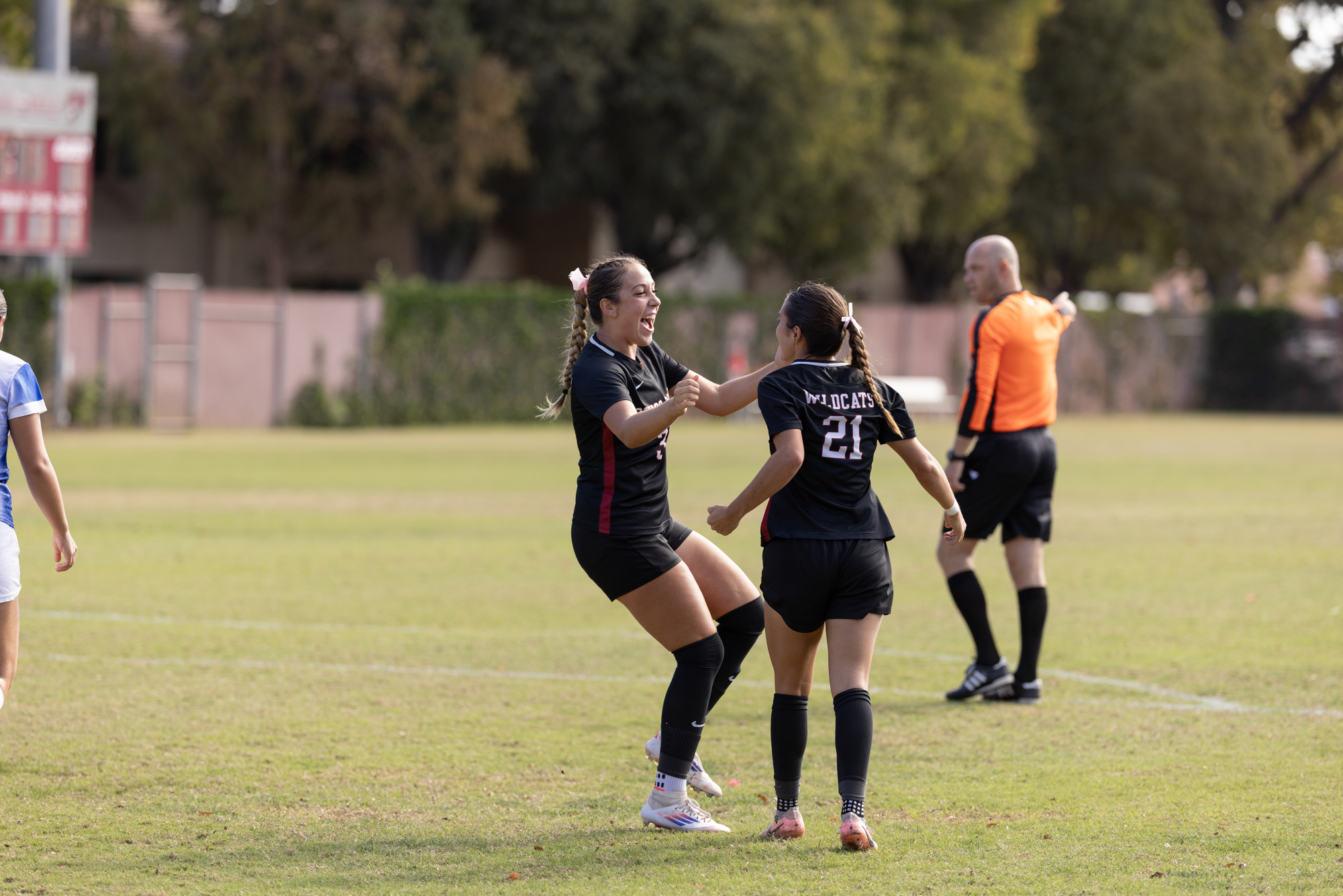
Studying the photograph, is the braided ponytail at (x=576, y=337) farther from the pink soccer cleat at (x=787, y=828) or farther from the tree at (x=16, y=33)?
the tree at (x=16, y=33)

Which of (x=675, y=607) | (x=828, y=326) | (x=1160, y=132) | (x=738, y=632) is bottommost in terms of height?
(x=738, y=632)

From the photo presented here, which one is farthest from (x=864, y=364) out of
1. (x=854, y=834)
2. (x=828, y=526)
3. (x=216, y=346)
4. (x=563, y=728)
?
(x=216, y=346)

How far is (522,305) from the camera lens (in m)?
33.1

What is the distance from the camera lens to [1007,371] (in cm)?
805

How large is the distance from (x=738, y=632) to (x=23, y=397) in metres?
2.62

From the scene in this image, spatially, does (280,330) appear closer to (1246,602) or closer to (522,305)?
(522,305)

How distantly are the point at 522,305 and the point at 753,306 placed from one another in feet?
19.7

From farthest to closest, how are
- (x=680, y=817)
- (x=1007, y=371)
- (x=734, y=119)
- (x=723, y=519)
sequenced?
1. (x=734, y=119)
2. (x=1007, y=371)
3. (x=680, y=817)
4. (x=723, y=519)

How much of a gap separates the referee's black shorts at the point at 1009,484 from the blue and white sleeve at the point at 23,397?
4272mm

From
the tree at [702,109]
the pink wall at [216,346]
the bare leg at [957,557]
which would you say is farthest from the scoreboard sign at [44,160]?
the bare leg at [957,557]

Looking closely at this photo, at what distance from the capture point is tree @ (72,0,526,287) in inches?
1309

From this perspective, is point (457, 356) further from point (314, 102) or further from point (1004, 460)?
point (1004, 460)

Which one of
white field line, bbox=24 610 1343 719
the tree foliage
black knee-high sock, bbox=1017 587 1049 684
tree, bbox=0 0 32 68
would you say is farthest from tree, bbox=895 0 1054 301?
black knee-high sock, bbox=1017 587 1049 684

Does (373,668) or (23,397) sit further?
(373,668)
